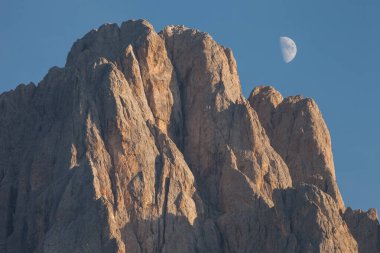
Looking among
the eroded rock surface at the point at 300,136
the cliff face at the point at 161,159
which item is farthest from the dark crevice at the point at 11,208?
the eroded rock surface at the point at 300,136

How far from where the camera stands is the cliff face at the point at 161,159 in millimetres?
153750

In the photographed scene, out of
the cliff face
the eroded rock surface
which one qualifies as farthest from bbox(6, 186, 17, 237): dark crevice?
the eroded rock surface

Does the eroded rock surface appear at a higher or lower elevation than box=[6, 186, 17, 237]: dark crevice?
higher

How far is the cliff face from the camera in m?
154

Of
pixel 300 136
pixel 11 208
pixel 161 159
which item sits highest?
pixel 300 136

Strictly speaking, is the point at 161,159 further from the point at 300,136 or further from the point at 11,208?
the point at 300,136

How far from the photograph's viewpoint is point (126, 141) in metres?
158

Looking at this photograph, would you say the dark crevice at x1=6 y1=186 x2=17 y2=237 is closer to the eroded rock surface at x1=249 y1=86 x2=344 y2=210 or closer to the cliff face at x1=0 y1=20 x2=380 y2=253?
the cliff face at x1=0 y1=20 x2=380 y2=253

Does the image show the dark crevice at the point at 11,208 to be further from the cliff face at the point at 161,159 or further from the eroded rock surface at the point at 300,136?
the eroded rock surface at the point at 300,136

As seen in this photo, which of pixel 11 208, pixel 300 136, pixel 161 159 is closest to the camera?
pixel 161 159

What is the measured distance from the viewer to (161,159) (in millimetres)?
158875

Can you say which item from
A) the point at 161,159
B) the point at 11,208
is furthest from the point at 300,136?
the point at 11,208

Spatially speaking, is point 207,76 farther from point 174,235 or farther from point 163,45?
point 174,235

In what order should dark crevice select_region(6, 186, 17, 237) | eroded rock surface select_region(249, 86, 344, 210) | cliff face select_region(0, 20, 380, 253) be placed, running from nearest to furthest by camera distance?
cliff face select_region(0, 20, 380, 253), dark crevice select_region(6, 186, 17, 237), eroded rock surface select_region(249, 86, 344, 210)
